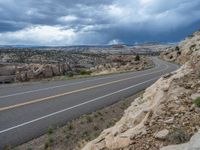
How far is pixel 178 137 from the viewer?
18.6 ft

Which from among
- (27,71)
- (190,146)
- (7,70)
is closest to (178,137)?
(190,146)

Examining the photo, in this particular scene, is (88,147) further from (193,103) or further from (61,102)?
(61,102)

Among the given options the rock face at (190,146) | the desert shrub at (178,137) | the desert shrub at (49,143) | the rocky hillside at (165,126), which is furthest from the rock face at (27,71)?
the rock face at (190,146)

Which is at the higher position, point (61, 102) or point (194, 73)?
point (194, 73)

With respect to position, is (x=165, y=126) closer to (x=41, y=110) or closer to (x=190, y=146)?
(x=190, y=146)

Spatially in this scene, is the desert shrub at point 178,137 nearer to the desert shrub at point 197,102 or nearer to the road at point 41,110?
the desert shrub at point 197,102

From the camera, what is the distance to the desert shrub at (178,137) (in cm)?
559

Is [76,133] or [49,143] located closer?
[49,143]

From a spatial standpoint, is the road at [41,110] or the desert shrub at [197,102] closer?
the desert shrub at [197,102]

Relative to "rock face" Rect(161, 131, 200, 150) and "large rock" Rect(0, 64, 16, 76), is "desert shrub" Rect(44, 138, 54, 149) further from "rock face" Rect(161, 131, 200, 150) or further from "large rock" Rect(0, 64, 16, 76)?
"large rock" Rect(0, 64, 16, 76)

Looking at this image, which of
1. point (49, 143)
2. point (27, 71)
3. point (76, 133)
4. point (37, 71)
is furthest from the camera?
point (37, 71)

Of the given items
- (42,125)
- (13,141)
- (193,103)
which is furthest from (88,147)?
(42,125)

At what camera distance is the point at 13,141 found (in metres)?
9.38

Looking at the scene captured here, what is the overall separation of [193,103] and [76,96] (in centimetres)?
1176
